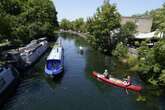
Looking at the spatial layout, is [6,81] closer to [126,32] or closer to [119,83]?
[119,83]

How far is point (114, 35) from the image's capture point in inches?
2459

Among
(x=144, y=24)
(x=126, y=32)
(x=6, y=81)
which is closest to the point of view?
(x=6, y=81)

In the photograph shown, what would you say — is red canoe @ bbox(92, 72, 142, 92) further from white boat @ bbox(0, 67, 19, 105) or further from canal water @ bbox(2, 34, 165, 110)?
white boat @ bbox(0, 67, 19, 105)

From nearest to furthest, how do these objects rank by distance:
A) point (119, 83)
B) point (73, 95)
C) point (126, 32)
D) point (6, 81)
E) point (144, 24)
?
point (73, 95), point (6, 81), point (119, 83), point (126, 32), point (144, 24)

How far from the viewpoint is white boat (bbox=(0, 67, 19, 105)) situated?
94.2 ft

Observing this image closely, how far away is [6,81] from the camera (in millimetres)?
30672

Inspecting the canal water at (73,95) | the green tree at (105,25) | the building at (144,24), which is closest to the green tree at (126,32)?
the green tree at (105,25)

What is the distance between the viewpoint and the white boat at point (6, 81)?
2871 centimetres

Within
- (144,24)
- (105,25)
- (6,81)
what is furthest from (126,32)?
(6,81)

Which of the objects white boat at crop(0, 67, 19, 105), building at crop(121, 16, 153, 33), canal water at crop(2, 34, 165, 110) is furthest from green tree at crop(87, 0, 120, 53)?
white boat at crop(0, 67, 19, 105)

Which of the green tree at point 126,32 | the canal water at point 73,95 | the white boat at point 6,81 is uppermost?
the green tree at point 126,32

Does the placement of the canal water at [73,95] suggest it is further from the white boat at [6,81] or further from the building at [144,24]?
the building at [144,24]

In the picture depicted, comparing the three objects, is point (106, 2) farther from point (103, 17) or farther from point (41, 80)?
point (41, 80)

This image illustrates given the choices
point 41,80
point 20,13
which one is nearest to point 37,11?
point 20,13
